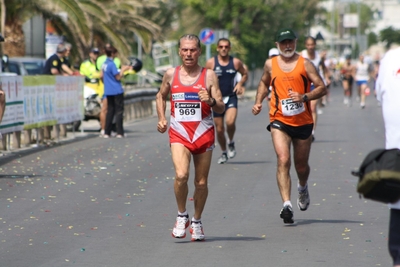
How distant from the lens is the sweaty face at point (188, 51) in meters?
8.55

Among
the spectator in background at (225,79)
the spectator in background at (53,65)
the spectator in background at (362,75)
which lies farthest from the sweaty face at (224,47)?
the spectator in background at (362,75)

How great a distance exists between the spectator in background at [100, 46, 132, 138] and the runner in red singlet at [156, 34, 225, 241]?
470 inches

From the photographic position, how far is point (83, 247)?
8.28 meters

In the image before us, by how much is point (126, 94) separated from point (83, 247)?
700 inches

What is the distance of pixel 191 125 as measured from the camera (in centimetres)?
865

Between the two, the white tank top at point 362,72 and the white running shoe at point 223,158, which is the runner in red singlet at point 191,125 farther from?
the white tank top at point 362,72

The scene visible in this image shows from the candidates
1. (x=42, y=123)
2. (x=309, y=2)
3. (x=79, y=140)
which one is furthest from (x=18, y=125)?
(x=309, y=2)

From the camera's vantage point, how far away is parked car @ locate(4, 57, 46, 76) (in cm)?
2167

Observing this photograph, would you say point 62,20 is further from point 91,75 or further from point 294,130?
point 294,130

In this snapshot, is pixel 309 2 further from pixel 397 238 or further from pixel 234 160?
pixel 397 238

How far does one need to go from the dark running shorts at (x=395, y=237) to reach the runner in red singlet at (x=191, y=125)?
10.4 feet

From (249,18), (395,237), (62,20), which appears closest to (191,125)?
(395,237)

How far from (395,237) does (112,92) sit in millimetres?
15443

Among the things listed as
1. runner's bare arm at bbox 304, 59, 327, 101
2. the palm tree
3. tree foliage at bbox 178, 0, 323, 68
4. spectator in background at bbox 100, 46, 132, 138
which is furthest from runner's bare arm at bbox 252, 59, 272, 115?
tree foliage at bbox 178, 0, 323, 68
